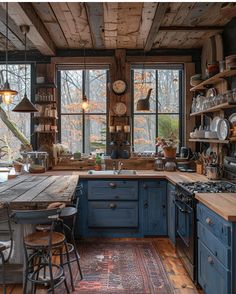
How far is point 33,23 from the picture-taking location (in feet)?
11.2

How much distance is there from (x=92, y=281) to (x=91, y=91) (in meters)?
3.02

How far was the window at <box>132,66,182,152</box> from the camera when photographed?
5.03 m

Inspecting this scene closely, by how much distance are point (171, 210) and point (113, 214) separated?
0.82m

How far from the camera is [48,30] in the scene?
403 cm

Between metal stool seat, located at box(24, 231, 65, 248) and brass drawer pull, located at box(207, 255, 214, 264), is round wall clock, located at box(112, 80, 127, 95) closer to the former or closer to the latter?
metal stool seat, located at box(24, 231, 65, 248)

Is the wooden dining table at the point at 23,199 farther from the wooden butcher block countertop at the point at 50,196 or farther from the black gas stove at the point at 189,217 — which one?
the black gas stove at the point at 189,217

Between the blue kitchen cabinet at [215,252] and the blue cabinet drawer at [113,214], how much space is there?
162cm


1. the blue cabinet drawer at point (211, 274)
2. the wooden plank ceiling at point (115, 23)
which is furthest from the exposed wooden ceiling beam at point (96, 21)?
the blue cabinet drawer at point (211, 274)

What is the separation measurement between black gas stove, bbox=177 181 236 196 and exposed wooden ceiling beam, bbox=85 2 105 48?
2050 mm

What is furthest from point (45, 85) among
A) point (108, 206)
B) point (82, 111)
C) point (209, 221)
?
point (209, 221)

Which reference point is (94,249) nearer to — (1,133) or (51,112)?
(51,112)

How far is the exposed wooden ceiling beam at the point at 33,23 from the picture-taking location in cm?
305

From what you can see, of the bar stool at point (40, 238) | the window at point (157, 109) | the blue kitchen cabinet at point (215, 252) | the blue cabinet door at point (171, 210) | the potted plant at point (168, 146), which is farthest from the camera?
the window at point (157, 109)

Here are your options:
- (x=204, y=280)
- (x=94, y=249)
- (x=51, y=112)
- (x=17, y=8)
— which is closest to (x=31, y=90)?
(x=51, y=112)
